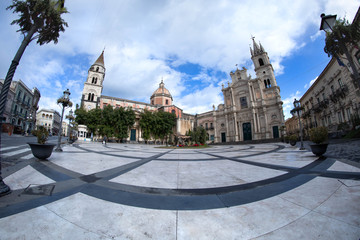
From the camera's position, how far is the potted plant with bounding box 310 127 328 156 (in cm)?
490

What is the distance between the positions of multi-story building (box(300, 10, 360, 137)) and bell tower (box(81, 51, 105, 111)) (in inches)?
1568

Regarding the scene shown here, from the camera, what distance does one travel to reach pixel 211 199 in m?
1.86

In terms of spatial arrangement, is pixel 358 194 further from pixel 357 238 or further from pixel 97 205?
pixel 97 205

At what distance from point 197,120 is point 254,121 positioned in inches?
588

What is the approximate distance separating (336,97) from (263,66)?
15899mm

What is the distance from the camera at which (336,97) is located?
15852mm

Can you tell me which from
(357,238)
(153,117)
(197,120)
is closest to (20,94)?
(153,117)

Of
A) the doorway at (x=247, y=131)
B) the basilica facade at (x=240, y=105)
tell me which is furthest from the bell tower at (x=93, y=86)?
the doorway at (x=247, y=131)

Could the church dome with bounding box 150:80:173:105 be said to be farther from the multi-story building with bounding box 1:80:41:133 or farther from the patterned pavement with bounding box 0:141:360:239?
the patterned pavement with bounding box 0:141:360:239

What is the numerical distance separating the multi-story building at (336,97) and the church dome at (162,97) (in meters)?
31.9

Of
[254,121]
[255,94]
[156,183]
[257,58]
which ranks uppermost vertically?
[257,58]

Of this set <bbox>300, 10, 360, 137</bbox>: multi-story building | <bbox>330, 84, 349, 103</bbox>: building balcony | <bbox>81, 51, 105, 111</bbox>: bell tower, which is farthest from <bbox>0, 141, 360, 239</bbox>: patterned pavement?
<bbox>81, 51, 105, 111</bbox>: bell tower

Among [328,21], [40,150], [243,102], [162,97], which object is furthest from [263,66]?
[40,150]

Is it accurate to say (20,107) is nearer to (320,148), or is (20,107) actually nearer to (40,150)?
(40,150)
